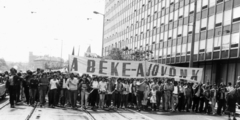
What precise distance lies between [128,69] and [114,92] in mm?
A: 1446

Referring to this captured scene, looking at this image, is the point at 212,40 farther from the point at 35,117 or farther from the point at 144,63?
the point at 35,117

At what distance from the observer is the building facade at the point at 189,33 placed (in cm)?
2834

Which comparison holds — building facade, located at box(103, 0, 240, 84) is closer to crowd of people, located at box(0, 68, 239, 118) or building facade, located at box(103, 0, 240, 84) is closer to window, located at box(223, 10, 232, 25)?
window, located at box(223, 10, 232, 25)

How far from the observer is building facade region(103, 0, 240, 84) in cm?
2834

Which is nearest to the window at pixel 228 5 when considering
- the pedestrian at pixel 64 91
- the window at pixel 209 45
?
the window at pixel 209 45

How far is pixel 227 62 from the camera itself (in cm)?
2933

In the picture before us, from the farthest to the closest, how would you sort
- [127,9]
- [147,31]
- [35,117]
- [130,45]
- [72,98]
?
[127,9], [130,45], [147,31], [72,98], [35,117]

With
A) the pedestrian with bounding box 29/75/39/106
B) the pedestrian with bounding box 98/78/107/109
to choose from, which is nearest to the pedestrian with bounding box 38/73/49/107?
the pedestrian with bounding box 29/75/39/106

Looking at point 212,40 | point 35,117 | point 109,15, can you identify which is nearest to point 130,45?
point 109,15

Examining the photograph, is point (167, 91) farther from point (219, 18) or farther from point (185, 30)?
point (185, 30)

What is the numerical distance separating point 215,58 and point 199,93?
51.0 ft

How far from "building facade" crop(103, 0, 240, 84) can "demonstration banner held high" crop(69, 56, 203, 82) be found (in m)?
8.08

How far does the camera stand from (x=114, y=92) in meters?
15.8

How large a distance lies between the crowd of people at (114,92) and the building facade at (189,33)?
904cm
